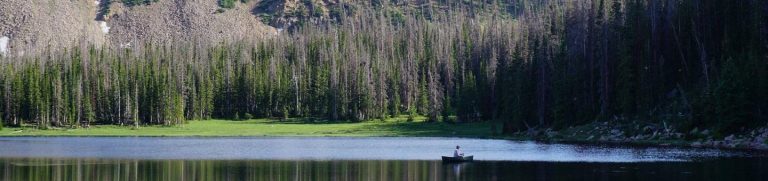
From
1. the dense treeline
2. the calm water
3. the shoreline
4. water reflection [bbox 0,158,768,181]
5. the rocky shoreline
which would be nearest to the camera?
water reflection [bbox 0,158,768,181]

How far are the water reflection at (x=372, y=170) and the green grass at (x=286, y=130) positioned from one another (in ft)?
185

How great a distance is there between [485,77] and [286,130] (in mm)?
34927

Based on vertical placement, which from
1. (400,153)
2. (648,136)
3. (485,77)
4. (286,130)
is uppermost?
(485,77)

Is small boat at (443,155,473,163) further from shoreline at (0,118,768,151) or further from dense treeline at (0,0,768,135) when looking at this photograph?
shoreline at (0,118,768,151)

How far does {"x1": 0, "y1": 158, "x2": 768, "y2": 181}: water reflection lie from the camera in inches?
2023

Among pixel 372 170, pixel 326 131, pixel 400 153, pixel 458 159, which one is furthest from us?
pixel 326 131

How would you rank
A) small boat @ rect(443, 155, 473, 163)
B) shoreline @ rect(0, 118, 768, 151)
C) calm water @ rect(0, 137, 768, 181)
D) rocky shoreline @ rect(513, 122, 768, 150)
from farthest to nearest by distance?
shoreline @ rect(0, 118, 768, 151)
rocky shoreline @ rect(513, 122, 768, 150)
small boat @ rect(443, 155, 473, 163)
calm water @ rect(0, 137, 768, 181)

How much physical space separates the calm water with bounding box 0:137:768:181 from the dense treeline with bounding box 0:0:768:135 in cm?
1725

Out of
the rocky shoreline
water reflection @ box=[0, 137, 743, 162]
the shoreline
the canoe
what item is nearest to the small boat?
the canoe

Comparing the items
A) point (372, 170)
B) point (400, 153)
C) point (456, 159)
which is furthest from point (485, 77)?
point (372, 170)

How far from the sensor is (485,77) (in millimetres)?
152375

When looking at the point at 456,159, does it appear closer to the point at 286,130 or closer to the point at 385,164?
the point at 385,164

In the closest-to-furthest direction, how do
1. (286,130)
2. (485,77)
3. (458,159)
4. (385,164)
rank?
(385,164)
(458,159)
(286,130)
(485,77)

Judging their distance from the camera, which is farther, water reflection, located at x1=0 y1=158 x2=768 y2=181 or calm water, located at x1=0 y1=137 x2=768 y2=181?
calm water, located at x1=0 y1=137 x2=768 y2=181
